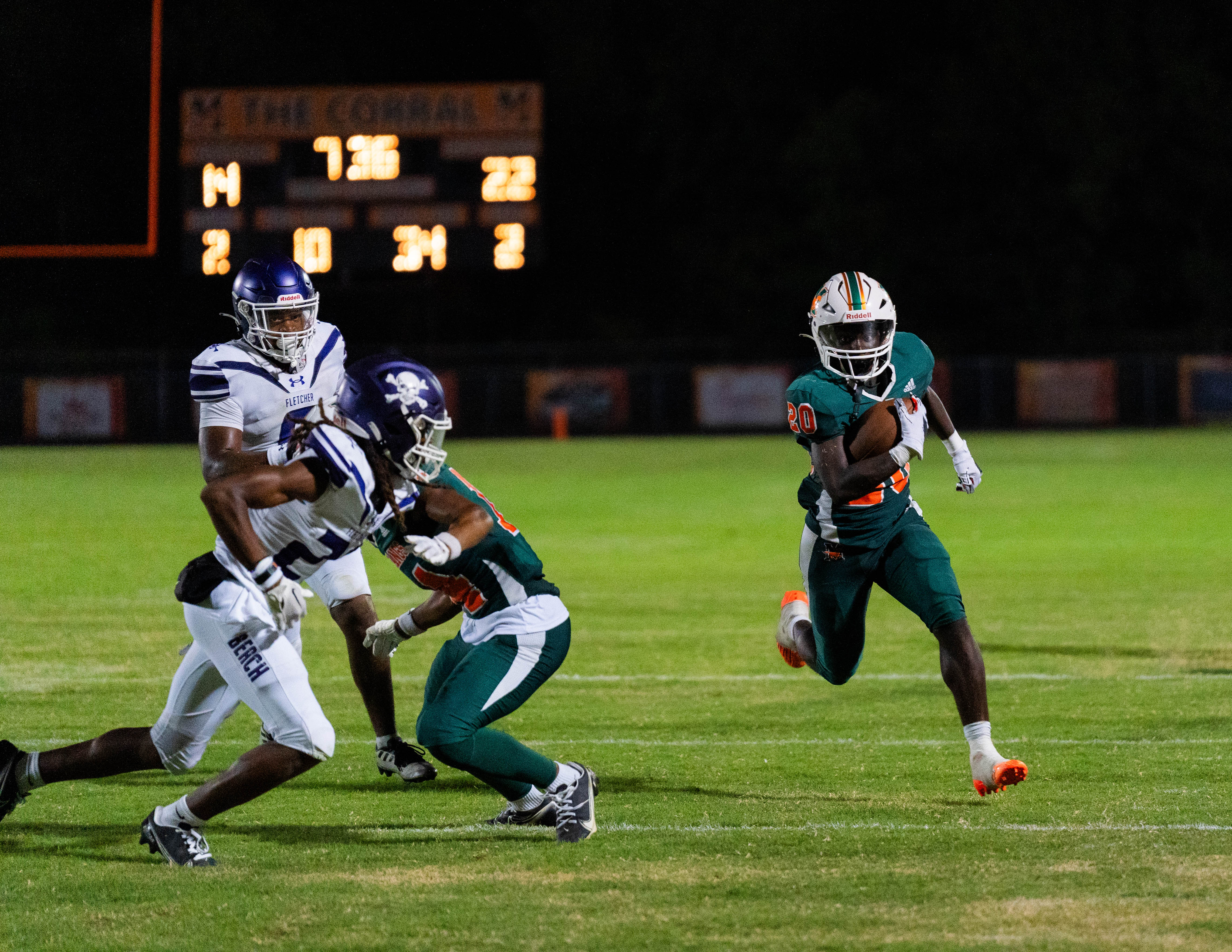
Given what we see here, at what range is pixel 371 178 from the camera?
2195 cm

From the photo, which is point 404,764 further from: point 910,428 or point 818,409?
point 910,428

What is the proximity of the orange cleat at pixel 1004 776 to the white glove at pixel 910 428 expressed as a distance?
104 centimetres

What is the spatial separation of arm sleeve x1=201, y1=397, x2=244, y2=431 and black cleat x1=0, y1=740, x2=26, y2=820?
4.93 ft

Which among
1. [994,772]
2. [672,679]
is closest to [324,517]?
[994,772]

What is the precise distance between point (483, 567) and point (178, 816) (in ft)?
3.74

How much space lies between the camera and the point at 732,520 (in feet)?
56.0

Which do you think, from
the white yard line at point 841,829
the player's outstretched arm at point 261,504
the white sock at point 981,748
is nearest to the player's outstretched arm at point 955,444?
the white sock at point 981,748

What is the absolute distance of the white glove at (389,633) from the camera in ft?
18.3

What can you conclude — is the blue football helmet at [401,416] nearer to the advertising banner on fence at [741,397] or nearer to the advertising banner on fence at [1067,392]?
the advertising banner on fence at [741,397]

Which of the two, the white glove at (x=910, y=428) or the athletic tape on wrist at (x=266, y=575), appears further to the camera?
the white glove at (x=910, y=428)

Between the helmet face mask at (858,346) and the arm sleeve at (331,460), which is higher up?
the helmet face mask at (858,346)

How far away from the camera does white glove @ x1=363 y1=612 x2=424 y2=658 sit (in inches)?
219

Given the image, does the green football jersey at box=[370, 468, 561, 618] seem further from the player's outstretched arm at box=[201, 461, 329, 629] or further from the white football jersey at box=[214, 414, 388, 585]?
the player's outstretched arm at box=[201, 461, 329, 629]

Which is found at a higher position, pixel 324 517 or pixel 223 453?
pixel 223 453
